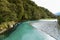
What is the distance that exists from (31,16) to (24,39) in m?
67.5

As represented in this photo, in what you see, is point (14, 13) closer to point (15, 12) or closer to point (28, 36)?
point (15, 12)

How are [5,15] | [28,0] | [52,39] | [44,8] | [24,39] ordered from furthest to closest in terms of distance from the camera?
[44,8] → [28,0] → [5,15] → [24,39] → [52,39]

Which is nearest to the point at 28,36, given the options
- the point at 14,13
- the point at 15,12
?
the point at 14,13

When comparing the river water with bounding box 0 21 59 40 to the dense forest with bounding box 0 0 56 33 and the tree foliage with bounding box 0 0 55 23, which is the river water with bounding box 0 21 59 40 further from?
the tree foliage with bounding box 0 0 55 23

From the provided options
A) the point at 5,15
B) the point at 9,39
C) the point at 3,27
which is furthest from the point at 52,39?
the point at 5,15

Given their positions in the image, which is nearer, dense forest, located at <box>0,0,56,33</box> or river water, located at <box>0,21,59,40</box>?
river water, located at <box>0,21,59,40</box>

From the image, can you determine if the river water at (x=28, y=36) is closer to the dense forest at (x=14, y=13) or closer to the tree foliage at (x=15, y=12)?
the dense forest at (x=14, y=13)

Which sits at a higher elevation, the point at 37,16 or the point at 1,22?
the point at 1,22

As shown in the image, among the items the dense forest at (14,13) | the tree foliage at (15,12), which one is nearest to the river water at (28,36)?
the dense forest at (14,13)

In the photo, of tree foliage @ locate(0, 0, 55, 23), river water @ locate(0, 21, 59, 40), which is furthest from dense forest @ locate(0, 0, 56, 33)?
river water @ locate(0, 21, 59, 40)

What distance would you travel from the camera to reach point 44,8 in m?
133

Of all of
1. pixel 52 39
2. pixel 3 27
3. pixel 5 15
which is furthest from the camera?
pixel 5 15

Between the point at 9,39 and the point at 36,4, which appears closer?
the point at 9,39

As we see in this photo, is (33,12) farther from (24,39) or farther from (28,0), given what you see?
(24,39)
